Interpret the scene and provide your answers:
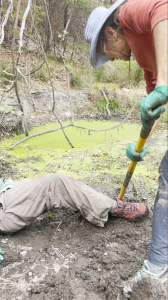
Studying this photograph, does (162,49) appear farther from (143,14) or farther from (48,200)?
(48,200)

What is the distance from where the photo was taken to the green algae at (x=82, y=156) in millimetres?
3029

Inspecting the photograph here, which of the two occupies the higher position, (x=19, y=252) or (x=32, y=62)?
(x=32, y=62)

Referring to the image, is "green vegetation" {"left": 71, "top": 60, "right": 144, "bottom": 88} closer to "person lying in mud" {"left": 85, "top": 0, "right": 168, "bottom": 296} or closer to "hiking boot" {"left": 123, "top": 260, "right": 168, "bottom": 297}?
"person lying in mud" {"left": 85, "top": 0, "right": 168, "bottom": 296}

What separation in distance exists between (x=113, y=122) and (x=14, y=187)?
4.02 metres

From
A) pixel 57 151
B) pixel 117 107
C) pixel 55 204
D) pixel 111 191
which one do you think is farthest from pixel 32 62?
pixel 55 204

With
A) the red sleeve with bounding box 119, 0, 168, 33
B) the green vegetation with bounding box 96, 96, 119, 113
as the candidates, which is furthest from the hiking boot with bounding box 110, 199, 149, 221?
the green vegetation with bounding box 96, 96, 119, 113

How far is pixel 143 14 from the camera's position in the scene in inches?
46.2

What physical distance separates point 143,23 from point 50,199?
1.32 m

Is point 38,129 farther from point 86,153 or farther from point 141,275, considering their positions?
point 141,275

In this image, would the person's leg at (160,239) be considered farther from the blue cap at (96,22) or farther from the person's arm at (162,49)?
the blue cap at (96,22)

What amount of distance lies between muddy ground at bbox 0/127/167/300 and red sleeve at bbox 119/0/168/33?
48.1 inches

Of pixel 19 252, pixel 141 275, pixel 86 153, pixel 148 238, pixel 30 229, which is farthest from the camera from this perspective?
pixel 86 153

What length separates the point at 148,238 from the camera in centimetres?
184

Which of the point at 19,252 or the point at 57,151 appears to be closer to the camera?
the point at 19,252
